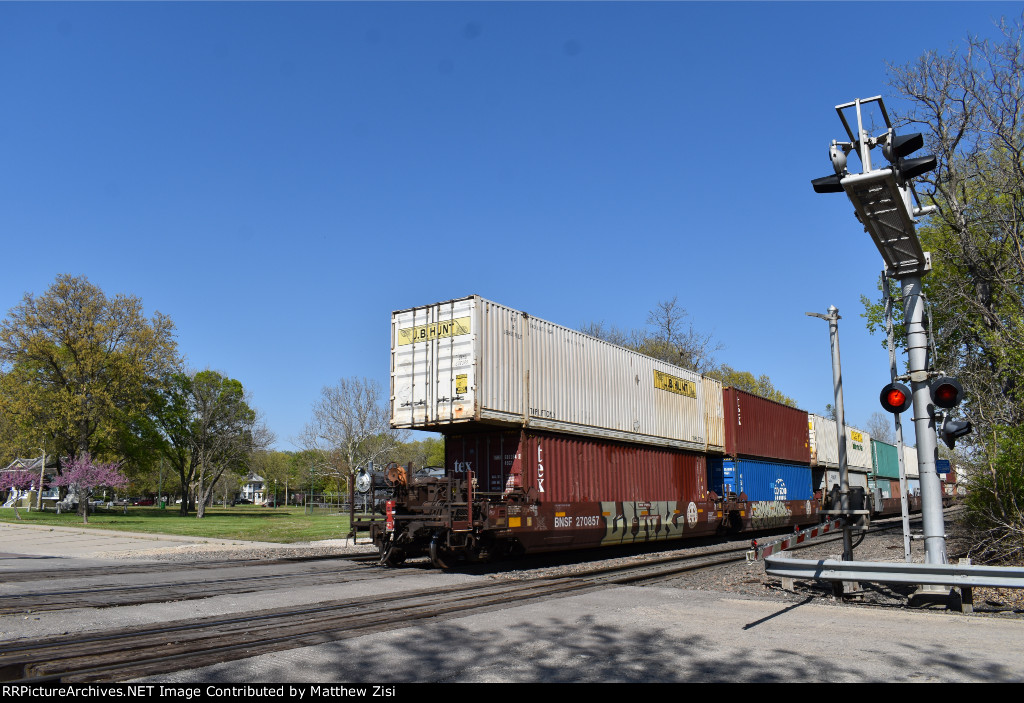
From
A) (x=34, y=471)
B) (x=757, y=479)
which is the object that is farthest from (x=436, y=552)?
(x=34, y=471)

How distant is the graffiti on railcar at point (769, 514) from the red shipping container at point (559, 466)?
17.6 feet

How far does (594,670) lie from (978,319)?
19.0 meters

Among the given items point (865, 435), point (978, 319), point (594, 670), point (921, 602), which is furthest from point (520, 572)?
point (865, 435)

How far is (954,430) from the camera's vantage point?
28.5 ft

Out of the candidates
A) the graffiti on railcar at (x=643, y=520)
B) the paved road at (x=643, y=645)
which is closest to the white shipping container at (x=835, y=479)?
the graffiti on railcar at (x=643, y=520)

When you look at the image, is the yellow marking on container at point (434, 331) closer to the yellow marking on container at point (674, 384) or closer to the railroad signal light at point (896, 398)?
the yellow marking on container at point (674, 384)

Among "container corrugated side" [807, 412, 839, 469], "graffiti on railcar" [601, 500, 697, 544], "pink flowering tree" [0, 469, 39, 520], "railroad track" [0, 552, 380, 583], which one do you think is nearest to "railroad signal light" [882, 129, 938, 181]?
"graffiti on railcar" [601, 500, 697, 544]

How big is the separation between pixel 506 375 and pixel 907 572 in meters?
8.05

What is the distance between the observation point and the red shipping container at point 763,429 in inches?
877

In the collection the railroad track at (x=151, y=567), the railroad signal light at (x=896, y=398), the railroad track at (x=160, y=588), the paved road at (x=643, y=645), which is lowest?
the railroad track at (x=151, y=567)

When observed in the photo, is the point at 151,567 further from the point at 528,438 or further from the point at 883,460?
the point at 883,460

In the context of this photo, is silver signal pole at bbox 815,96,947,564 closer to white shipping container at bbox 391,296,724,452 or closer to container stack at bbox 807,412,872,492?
white shipping container at bbox 391,296,724,452

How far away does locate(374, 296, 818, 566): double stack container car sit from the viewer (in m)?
13.8

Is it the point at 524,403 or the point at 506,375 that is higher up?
the point at 506,375
